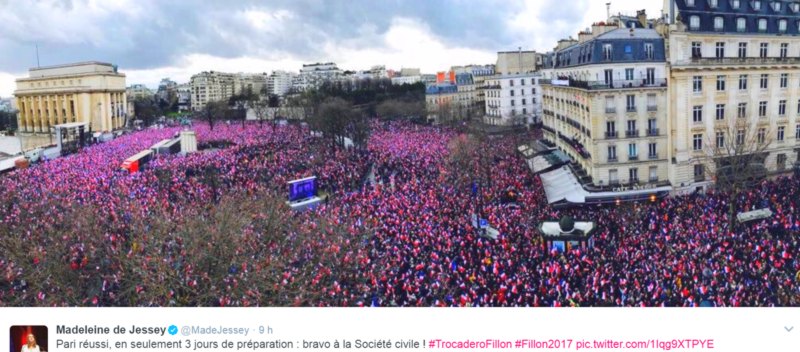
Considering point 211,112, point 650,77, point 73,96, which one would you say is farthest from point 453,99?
point 73,96

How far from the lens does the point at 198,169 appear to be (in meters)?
12.0

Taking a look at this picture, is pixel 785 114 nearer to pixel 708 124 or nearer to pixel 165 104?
pixel 708 124

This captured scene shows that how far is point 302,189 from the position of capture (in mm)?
10312

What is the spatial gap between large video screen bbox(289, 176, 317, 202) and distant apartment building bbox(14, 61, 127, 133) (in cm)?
298

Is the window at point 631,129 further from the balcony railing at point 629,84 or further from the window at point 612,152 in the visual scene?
the balcony railing at point 629,84

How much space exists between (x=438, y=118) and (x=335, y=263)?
1539cm

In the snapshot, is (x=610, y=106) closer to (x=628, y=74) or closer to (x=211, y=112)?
(x=628, y=74)

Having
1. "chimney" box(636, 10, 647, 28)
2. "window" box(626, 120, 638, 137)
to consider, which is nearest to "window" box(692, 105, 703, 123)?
"window" box(626, 120, 638, 137)

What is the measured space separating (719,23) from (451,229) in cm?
568

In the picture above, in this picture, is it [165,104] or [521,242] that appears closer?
[521,242]

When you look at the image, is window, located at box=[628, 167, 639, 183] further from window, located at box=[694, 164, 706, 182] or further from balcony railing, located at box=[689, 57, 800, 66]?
balcony railing, located at box=[689, 57, 800, 66]

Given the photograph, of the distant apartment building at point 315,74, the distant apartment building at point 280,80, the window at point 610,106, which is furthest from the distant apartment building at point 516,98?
the distant apartment building at point 280,80
